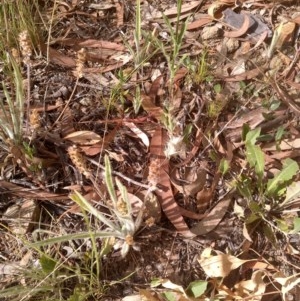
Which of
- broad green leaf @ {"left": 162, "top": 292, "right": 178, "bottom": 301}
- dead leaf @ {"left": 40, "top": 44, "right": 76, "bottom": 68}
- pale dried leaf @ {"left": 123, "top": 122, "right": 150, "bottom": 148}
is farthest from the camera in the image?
dead leaf @ {"left": 40, "top": 44, "right": 76, "bottom": 68}

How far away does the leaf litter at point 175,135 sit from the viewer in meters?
1.31

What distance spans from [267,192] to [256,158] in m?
0.10

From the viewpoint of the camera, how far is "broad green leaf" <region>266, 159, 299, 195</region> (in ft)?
4.37

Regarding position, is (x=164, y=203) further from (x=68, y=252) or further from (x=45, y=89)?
(x=45, y=89)

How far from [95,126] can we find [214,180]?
15.5 inches

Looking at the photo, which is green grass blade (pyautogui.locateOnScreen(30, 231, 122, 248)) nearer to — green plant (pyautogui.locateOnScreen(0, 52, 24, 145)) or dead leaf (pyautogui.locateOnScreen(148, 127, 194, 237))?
dead leaf (pyautogui.locateOnScreen(148, 127, 194, 237))

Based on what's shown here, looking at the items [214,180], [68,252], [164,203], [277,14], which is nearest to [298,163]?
[214,180]

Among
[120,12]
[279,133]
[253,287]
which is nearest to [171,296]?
[253,287]

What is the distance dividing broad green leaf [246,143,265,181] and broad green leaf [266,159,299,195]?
0.12 ft

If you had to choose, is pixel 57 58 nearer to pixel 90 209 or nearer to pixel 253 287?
pixel 90 209

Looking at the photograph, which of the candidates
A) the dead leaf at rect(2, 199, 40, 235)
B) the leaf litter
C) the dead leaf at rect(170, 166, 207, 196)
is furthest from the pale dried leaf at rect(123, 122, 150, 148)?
the dead leaf at rect(2, 199, 40, 235)

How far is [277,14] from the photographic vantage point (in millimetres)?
1678

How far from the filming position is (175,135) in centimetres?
141

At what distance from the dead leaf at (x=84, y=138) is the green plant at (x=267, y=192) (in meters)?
0.43
